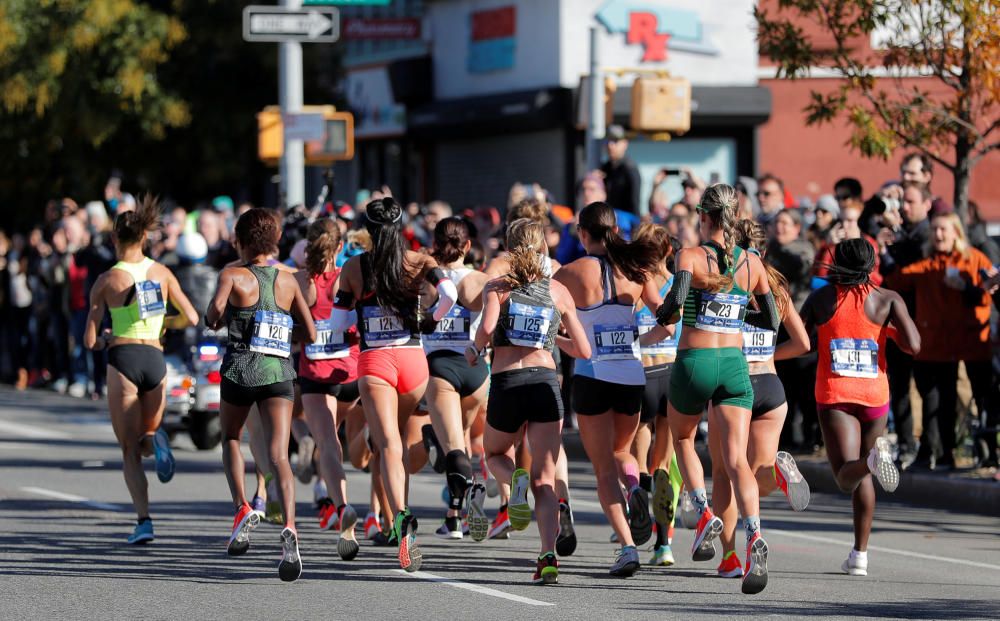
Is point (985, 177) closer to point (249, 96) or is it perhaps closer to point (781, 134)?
point (781, 134)

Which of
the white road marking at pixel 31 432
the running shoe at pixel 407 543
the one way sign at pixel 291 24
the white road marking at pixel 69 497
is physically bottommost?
the white road marking at pixel 31 432

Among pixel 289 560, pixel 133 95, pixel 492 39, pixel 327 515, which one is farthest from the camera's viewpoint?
pixel 492 39

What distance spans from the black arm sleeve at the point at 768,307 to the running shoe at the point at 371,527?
272 cm

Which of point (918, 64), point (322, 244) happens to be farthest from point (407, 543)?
point (918, 64)

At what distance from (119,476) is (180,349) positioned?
2.58 metres

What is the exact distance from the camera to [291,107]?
22.0m

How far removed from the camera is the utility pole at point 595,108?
20.1 meters

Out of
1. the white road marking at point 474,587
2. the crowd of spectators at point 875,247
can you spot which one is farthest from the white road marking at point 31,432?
the white road marking at point 474,587

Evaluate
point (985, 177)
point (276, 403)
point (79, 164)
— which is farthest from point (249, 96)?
point (276, 403)

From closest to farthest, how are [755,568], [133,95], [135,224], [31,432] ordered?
[755,568] < [135,224] < [31,432] < [133,95]

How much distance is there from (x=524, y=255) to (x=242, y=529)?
2234 millimetres

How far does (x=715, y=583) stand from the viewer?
10453mm

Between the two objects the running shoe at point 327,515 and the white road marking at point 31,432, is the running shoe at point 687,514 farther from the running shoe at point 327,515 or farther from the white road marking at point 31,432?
the white road marking at point 31,432

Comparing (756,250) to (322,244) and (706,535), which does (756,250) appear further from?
(322,244)
